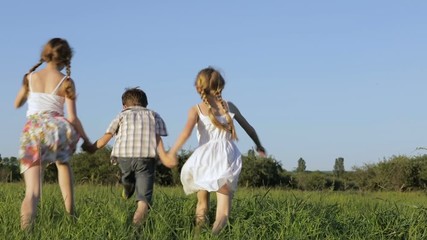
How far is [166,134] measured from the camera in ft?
23.7

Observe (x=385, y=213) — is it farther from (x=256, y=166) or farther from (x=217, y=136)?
(x=256, y=166)

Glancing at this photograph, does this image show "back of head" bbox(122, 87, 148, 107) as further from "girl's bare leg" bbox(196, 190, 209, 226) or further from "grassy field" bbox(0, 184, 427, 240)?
"girl's bare leg" bbox(196, 190, 209, 226)

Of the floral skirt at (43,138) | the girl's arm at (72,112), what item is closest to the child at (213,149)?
the girl's arm at (72,112)

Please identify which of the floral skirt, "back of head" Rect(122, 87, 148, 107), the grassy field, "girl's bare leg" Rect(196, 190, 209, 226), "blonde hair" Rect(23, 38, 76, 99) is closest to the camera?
the floral skirt

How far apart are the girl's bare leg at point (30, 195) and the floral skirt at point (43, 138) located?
0.06 meters

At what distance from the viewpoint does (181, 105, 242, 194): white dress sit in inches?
253

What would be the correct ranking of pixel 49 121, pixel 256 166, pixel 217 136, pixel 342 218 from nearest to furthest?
pixel 49 121
pixel 217 136
pixel 342 218
pixel 256 166

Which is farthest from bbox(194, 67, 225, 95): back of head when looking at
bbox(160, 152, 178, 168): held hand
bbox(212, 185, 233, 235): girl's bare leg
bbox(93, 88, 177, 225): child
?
bbox(212, 185, 233, 235): girl's bare leg

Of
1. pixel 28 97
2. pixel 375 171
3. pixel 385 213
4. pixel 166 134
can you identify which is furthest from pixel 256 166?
pixel 28 97

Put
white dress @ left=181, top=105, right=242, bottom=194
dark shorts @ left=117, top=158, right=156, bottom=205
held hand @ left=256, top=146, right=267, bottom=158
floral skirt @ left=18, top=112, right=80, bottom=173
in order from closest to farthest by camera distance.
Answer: floral skirt @ left=18, top=112, right=80, bottom=173, white dress @ left=181, top=105, right=242, bottom=194, dark shorts @ left=117, top=158, right=156, bottom=205, held hand @ left=256, top=146, right=267, bottom=158

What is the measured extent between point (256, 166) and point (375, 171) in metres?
6.33

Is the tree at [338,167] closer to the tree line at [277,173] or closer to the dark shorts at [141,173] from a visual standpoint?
the tree line at [277,173]

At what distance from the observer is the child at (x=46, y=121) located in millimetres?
6062

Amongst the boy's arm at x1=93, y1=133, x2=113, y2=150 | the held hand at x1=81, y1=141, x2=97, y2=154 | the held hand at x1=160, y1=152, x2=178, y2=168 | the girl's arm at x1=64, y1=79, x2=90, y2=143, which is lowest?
the held hand at x1=160, y1=152, x2=178, y2=168
